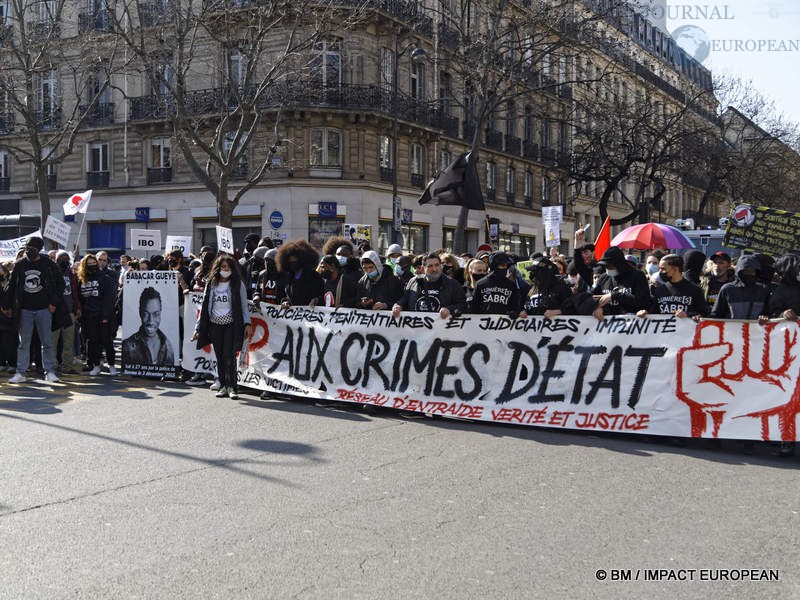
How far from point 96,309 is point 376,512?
8.29m

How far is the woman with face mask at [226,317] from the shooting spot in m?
9.98

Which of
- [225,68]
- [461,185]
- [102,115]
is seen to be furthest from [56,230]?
[102,115]

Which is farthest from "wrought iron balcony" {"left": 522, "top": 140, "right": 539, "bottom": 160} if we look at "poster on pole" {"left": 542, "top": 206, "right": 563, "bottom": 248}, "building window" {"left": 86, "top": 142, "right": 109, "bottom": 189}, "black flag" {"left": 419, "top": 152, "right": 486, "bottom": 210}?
"black flag" {"left": 419, "top": 152, "right": 486, "bottom": 210}

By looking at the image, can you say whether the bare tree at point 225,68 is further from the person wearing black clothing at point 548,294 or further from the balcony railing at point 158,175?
the person wearing black clothing at point 548,294

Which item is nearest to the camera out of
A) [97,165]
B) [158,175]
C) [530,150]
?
[158,175]

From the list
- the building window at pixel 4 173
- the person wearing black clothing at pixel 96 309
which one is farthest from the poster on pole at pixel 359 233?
the building window at pixel 4 173

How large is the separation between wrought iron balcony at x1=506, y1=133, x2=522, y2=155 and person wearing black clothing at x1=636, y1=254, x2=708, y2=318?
3632cm

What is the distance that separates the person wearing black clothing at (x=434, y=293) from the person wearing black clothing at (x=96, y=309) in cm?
507

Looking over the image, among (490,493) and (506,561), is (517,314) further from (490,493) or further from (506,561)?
(506,561)

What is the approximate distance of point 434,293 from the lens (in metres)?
9.35

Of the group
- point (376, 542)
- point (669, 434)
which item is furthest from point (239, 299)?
point (376, 542)

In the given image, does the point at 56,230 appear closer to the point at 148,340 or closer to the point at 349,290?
the point at 148,340

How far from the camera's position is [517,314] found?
28.6 ft

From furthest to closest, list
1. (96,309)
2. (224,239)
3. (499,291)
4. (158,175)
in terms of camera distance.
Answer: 1. (158,175)
2. (224,239)
3. (96,309)
4. (499,291)
